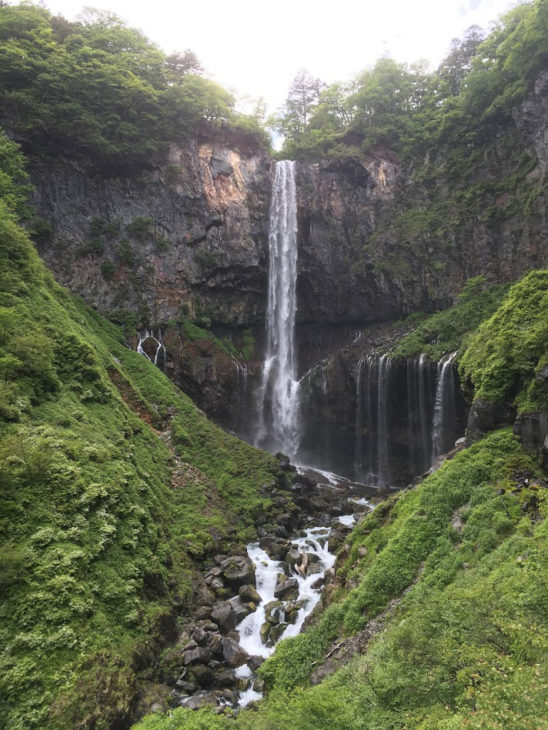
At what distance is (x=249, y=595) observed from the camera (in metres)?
12.2

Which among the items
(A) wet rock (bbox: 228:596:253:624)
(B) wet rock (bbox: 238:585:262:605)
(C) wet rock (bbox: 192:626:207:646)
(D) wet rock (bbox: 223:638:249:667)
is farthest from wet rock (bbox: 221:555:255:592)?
(D) wet rock (bbox: 223:638:249:667)

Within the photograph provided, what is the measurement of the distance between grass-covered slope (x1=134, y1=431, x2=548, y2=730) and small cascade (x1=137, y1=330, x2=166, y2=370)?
833 inches

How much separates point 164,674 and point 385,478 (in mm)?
19957

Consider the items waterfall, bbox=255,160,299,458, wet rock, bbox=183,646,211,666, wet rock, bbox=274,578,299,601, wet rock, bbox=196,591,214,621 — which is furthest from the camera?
waterfall, bbox=255,160,299,458

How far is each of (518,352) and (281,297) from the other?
24930 millimetres

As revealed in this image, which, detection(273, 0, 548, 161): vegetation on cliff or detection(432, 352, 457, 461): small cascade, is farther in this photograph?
detection(273, 0, 548, 161): vegetation on cliff

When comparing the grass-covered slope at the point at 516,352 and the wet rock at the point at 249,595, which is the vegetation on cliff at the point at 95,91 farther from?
the wet rock at the point at 249,595

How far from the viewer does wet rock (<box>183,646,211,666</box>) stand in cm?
949

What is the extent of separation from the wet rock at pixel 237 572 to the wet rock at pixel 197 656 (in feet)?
9.68

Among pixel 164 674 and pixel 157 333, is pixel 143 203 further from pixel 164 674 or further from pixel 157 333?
pixel 164 674

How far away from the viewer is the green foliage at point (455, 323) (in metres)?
25.0

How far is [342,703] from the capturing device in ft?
18.0

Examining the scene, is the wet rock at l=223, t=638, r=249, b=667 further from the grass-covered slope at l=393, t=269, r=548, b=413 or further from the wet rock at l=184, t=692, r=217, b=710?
the grass-covered slope at l=393, t=269, r=548, b=413

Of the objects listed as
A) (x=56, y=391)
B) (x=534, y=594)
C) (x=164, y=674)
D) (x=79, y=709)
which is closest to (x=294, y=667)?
(x=164, y=674)
